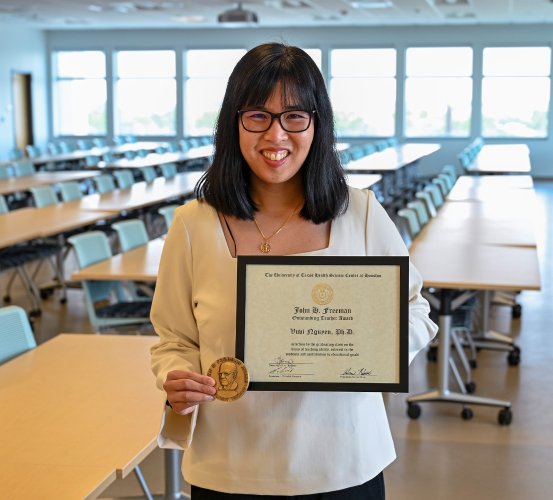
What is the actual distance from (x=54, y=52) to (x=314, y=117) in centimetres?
2103

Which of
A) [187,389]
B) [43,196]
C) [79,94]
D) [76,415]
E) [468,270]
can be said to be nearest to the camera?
[187,389]

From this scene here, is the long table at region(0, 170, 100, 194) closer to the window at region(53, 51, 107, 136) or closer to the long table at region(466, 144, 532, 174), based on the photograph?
the long table at region(466, 144, 532, 174)

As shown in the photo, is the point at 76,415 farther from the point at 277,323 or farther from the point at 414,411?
the point at 414,411

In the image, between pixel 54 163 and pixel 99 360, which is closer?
pixel 99 360

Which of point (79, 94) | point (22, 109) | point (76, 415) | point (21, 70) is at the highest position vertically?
point (21, 70)

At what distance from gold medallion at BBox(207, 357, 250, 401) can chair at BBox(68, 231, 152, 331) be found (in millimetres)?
3602

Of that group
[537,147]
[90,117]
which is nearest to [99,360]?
[537,147]

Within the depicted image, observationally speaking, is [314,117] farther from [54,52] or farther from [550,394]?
[54,52]

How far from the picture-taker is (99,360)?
10.7 ft

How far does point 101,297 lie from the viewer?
17.2ft

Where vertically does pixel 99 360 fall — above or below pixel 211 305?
below

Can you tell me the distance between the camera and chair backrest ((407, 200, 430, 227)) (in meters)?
6.75
